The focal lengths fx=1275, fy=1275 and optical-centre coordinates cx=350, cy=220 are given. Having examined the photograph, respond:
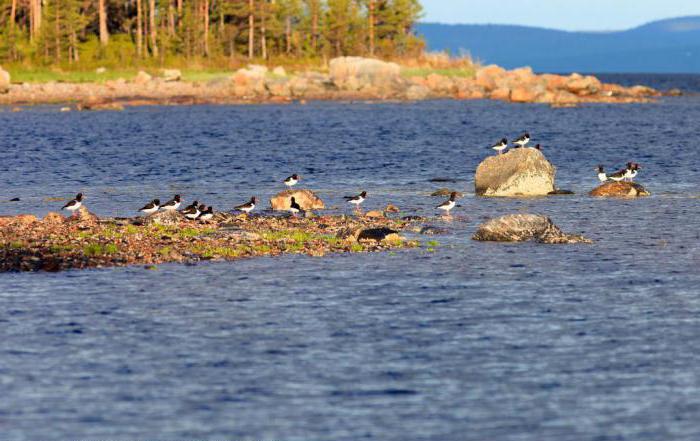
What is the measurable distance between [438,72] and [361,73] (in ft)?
80.7

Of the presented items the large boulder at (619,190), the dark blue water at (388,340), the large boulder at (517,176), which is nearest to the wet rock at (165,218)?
the dark blue water at (388,340)

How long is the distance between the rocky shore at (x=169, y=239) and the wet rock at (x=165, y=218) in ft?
0.09

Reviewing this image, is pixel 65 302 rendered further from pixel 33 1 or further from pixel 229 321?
pixel 33 1

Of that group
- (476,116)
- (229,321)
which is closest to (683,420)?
(229,321)

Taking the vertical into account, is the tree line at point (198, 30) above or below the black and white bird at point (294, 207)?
above

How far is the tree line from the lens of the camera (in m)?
135

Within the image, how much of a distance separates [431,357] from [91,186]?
109 feet

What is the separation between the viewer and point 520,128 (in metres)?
98.8

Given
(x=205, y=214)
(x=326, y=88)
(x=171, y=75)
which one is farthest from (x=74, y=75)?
(x=205, y=214)

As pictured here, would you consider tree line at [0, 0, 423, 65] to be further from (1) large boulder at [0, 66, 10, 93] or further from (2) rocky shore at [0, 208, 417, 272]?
(2) rocky shore at [0, 208, 417, 272]

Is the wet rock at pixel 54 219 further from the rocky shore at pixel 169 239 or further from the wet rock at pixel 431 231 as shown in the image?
the wet rock at pixel 431 231

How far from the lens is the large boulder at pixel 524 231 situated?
3259 centimetres

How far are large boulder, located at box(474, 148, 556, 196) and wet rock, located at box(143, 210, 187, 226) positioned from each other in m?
13.4

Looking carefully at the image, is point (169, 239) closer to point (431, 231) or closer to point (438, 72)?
point (431, 231)
